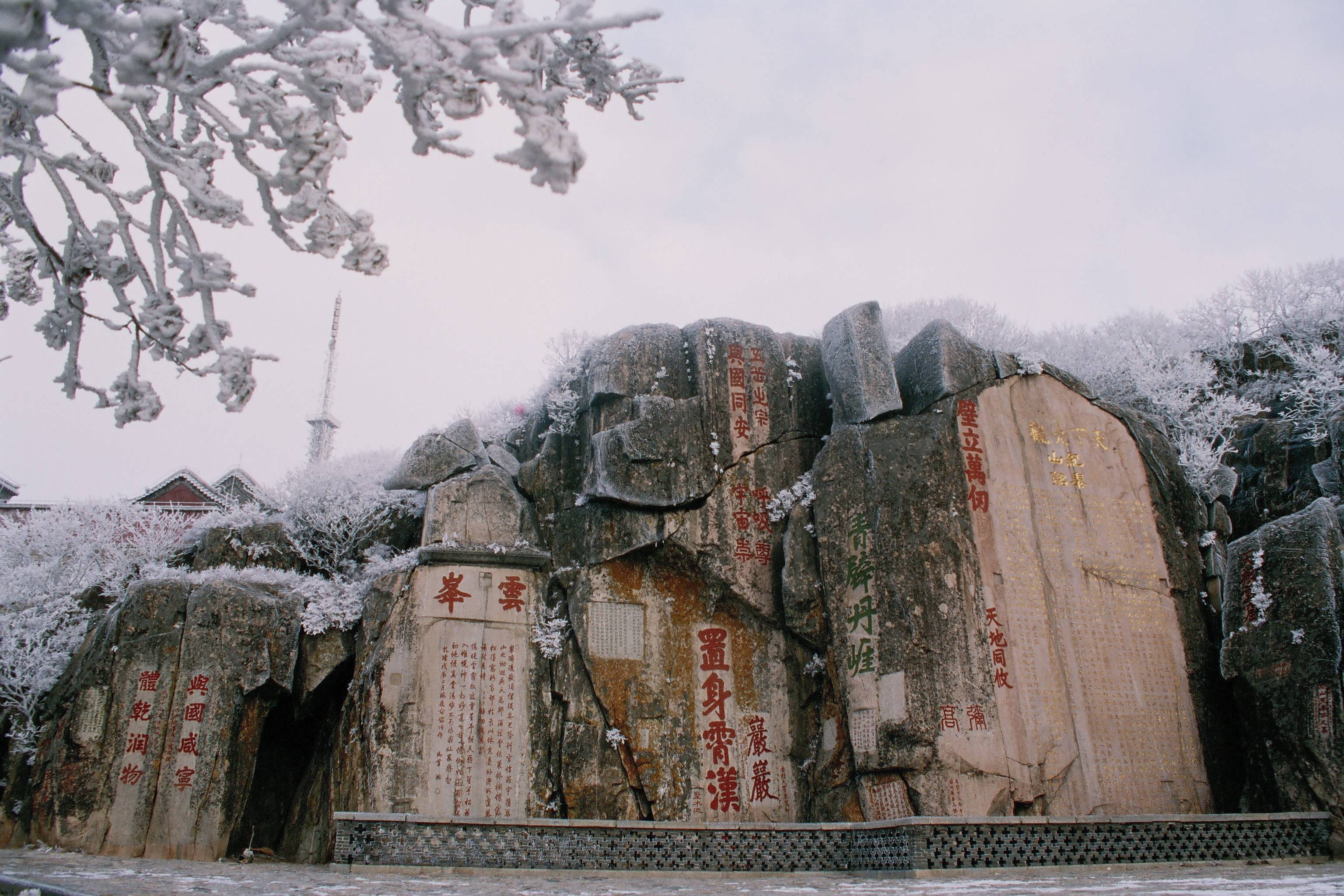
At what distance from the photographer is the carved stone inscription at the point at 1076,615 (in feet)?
31.6

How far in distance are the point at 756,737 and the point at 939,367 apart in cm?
477

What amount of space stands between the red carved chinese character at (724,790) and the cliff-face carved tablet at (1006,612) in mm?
1521

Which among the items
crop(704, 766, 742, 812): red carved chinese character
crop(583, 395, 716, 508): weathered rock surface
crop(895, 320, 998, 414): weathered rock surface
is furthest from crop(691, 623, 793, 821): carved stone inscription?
crop(895, 320, 998, 414): weathered rock surface

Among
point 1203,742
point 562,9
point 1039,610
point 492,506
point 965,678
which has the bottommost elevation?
point 1203,742

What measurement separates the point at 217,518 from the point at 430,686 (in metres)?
4.56

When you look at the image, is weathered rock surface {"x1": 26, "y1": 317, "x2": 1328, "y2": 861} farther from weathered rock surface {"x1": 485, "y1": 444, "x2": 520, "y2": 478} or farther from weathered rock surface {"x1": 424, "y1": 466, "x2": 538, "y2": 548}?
weathered rock surface {"x1": 485, "y1": 444, "x2": 520, "y2": 478}

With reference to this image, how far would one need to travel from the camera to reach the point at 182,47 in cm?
290

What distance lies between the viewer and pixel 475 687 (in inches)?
406

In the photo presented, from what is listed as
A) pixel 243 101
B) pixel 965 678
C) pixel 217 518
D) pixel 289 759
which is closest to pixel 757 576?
pixel 965 678

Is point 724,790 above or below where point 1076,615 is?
below

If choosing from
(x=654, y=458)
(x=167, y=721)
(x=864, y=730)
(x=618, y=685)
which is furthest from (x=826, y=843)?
(x=167, y=721)

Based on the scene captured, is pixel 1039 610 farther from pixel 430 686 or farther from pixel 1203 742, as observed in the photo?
pixel 430 686

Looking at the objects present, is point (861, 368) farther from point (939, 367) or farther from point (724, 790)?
point (724, 790)

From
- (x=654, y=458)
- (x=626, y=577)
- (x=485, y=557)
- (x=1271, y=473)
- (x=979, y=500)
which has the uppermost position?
(x=1271, y=473)
